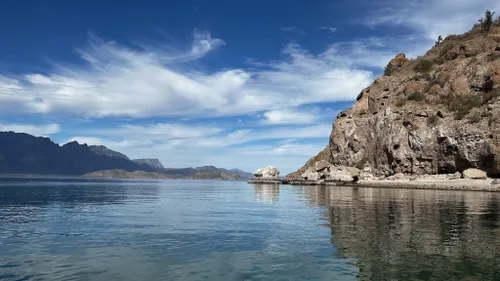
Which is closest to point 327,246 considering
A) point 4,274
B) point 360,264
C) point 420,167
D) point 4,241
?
point 360,264

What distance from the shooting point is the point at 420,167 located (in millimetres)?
111562

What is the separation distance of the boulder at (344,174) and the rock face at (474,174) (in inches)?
1426

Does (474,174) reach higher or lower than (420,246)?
higher

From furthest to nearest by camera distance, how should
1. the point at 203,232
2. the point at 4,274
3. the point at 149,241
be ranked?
the point at 203,232 < the point at 149,241 < the point at 4,274

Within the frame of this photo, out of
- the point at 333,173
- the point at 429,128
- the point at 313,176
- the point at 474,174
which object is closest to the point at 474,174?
the point at 474,174

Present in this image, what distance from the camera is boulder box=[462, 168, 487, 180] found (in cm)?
9338

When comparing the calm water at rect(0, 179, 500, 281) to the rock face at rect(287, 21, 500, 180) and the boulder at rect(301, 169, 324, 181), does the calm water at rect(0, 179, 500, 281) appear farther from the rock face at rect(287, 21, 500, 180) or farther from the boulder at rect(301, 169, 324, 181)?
the boulder at rect(301, 169, 324, 181)

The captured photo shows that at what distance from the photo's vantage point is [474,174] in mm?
94125

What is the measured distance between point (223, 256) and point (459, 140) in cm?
10139

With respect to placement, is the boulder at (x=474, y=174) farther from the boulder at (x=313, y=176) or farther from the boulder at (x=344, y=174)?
the boulder at (x=313, y=176)

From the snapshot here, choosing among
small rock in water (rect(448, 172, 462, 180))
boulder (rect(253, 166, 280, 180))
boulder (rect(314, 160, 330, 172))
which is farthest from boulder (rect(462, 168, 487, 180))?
boulder (rect(253, 166, 280, 180))

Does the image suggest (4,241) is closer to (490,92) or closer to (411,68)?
(490,92)

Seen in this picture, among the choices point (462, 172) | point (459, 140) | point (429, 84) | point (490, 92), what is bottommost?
point (462, 172)

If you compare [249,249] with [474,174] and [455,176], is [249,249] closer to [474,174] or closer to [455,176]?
[474,174]
